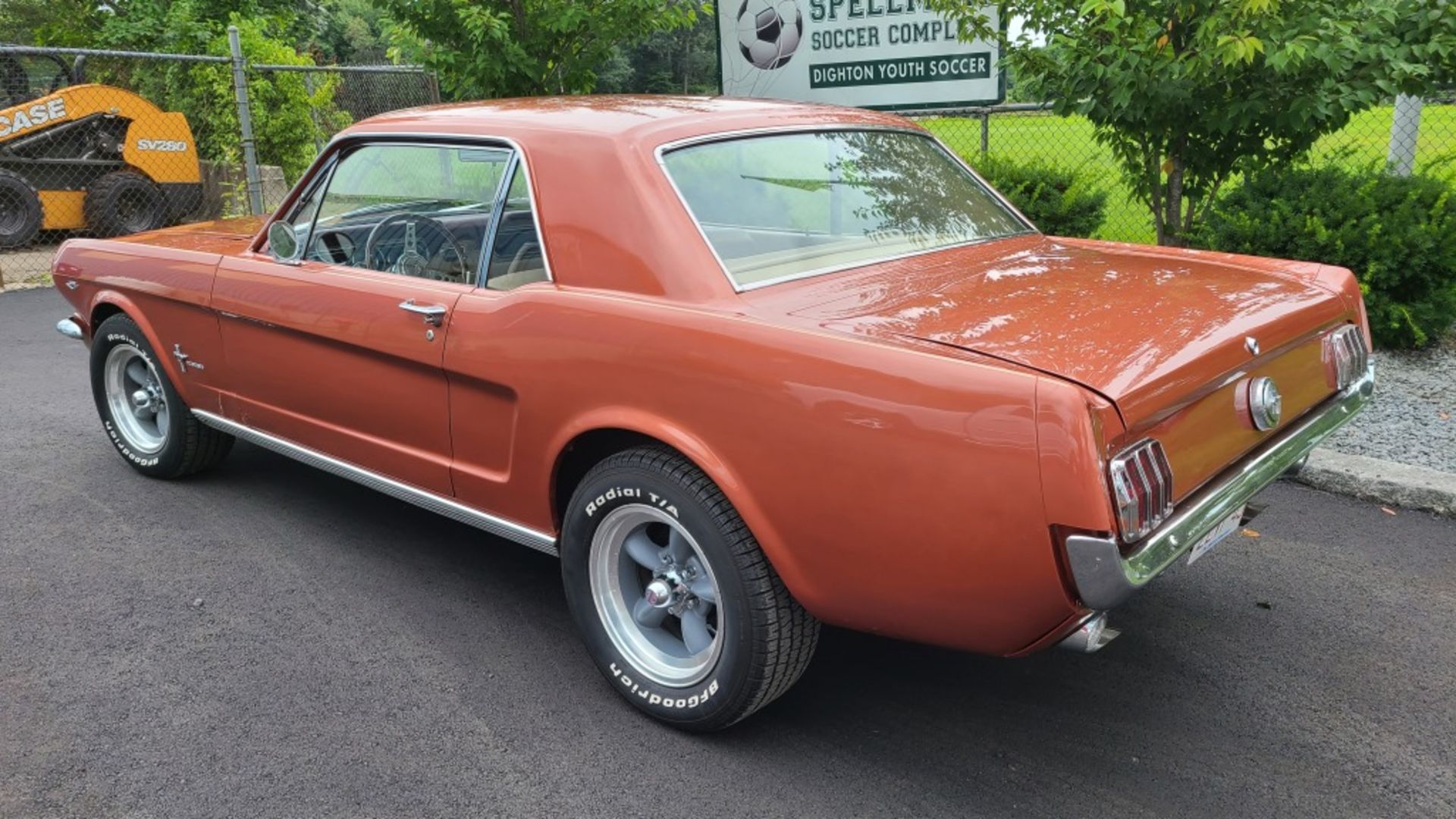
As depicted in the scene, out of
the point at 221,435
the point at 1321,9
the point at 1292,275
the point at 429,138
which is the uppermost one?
the point at 1321,9

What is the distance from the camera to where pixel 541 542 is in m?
3.28

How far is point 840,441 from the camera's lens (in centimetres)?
247

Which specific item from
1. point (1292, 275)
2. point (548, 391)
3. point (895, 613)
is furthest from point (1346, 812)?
point (548, 391)

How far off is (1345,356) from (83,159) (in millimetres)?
12572

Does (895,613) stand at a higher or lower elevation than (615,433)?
lower

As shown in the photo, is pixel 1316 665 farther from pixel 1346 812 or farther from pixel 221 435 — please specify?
pixel 221 435

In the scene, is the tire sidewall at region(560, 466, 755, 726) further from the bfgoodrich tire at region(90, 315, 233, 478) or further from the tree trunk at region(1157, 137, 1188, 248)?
the tree trunk at region(1157, 137, 1188, 248)

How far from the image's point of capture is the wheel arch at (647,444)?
104 inches

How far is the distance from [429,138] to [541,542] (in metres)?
1.40

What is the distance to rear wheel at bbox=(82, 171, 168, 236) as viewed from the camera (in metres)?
11.9

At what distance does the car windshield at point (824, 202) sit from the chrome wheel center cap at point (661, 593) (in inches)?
32.2

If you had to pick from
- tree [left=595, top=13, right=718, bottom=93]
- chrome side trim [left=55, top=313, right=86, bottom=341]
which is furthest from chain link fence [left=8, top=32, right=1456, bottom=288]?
tree [left=595, top=13, right=718, bottom=93]

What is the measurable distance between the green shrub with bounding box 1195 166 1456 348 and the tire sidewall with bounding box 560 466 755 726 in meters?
4.40

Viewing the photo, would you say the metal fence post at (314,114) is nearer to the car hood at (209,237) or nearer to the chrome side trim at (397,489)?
the car hood at (209,237)
